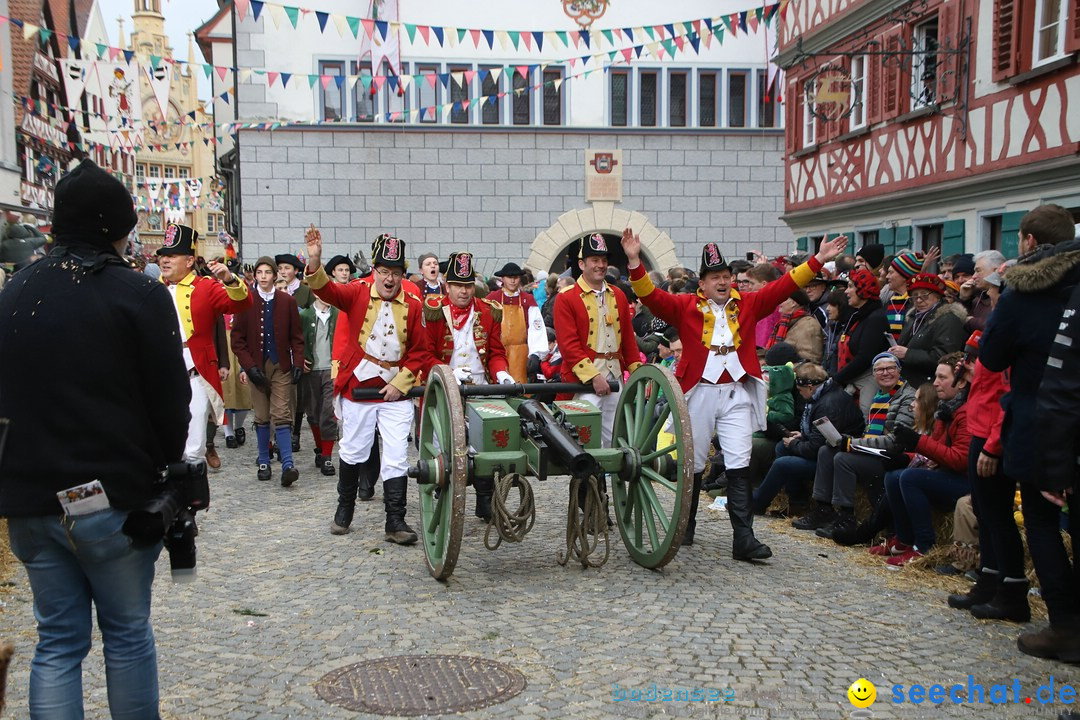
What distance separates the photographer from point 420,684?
4.51 metres

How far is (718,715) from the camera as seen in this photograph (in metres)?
4.13

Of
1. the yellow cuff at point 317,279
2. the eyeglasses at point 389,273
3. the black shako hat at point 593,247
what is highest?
the black shako hat at point 593,247

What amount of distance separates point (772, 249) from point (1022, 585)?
1930 cm

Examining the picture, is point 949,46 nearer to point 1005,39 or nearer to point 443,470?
point 1005,39

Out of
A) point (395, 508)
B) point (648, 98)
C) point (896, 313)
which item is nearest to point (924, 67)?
point (896, 313)

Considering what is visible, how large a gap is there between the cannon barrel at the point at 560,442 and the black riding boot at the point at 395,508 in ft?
4.14

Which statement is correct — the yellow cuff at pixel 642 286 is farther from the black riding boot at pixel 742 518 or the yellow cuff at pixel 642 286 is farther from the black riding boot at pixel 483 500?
the black riding boot at pixel 483 500

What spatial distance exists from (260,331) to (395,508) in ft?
12.0

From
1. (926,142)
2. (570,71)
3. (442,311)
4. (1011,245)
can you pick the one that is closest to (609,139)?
(570,71)

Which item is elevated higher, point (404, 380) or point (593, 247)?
point (593, 247)

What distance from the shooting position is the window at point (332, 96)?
2220cm

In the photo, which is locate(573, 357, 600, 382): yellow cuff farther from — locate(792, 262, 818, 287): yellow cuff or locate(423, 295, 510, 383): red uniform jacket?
locate(792, 262, 818, 287): yellow cuff

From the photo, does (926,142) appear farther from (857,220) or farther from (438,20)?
(438,20)

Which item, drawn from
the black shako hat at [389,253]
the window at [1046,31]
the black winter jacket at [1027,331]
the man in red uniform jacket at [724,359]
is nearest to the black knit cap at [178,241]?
the black shako hat at [389,253]
